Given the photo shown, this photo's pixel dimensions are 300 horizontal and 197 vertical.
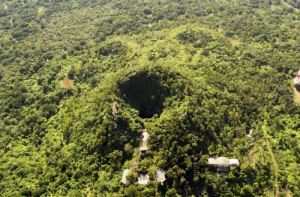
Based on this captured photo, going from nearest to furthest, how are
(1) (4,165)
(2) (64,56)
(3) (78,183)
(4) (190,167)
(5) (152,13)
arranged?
(4) (190,167), (3) (78,183), (1) (4,165), (2) (64,56), (5) (152,13)

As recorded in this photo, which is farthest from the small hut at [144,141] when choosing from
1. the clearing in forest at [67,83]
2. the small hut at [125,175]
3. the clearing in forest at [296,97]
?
the clearing in forest at [296,97]

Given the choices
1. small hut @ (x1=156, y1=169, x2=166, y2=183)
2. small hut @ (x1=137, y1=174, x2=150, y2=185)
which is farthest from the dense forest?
small hut @ (x1=137, y1=174, x2=150, y2=185)

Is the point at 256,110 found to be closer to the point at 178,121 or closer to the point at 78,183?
the point at 178,121

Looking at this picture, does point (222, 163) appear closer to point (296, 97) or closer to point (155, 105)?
point (155, 105)

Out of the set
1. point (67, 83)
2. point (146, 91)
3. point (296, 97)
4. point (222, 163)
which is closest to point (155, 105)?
point (146, 91)

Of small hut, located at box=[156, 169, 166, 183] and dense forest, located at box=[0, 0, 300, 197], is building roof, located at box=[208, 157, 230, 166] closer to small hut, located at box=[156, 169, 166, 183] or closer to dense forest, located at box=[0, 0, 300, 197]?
dense forest, located at box=[0, 0, 300, 197]

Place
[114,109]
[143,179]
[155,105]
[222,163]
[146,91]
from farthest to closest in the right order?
[146,91]
[155,105]
[114,109]
[222,163]
[143,179]

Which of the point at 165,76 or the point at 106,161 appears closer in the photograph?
the point at 106,161

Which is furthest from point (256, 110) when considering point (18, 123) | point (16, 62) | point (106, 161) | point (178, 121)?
point (16, 62)
